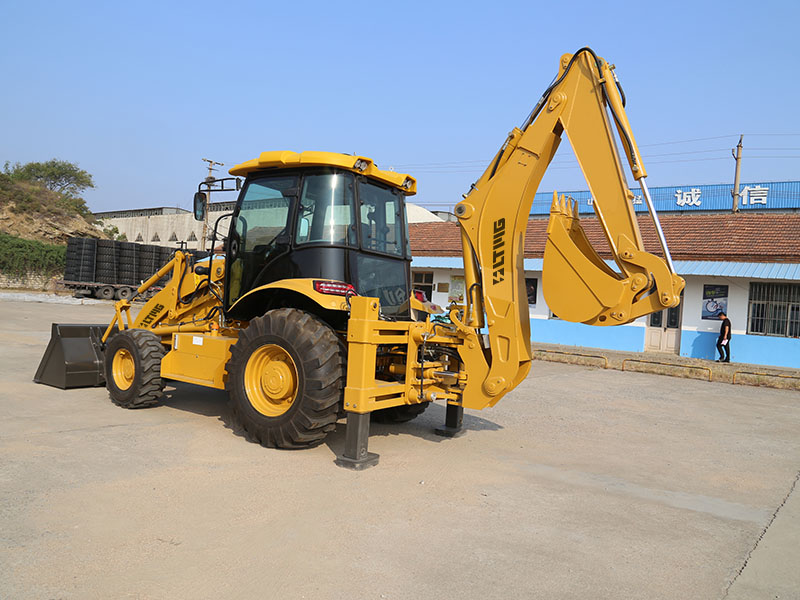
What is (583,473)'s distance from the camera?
5.58 meters

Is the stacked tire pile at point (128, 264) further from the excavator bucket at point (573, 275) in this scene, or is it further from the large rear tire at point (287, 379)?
the excavator bucket at point (573, 275)

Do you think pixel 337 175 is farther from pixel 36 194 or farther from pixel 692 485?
pixel 36 194

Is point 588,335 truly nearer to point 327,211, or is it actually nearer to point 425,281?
point 425,281

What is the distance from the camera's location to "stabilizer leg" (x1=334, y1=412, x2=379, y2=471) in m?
5.18

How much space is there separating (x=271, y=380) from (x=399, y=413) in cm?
191

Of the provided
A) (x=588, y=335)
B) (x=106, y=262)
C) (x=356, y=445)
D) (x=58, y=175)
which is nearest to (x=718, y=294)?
(x=588, y=335)

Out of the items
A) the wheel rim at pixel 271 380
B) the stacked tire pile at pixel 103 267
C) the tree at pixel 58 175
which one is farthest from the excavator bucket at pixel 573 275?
the tree at pixel 58 175

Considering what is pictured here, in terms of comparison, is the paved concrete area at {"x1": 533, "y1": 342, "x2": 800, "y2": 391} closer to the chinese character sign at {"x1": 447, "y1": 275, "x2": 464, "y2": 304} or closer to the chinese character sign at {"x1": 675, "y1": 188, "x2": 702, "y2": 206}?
the chinese character sign at {"x1": 447, "y1": 275, "x2": 464, "y2": 304}

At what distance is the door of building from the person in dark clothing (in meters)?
1.29

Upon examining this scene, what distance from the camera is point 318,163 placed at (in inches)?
232

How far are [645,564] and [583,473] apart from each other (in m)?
1.94

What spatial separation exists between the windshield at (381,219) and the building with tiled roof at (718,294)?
882 cm

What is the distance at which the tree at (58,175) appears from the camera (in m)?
56.6

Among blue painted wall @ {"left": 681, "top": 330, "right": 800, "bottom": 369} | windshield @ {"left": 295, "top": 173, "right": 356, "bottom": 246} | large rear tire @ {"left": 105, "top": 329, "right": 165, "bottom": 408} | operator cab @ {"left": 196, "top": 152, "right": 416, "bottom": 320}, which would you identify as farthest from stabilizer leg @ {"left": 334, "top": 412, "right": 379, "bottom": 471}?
blue painted wall @ {"left": 681, "top": 330, "right": 800, "bottom": 369}
